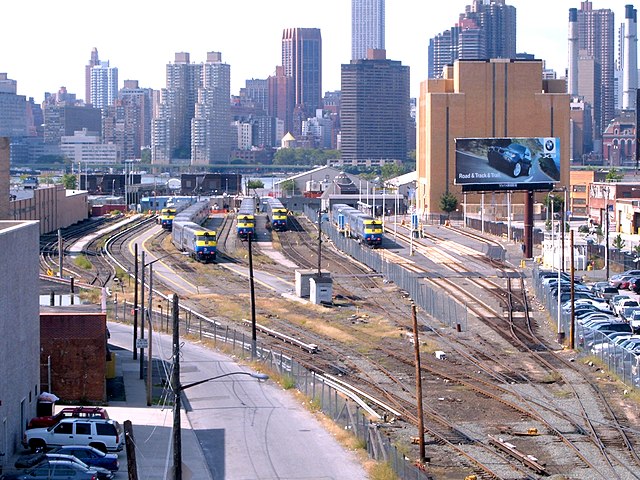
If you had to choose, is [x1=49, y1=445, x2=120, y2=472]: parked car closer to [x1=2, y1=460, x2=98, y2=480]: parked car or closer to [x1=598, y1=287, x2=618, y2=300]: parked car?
[x1=2, y1=460, x2=98, y2=480]: parked car

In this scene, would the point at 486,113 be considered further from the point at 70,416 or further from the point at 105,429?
the point at 105,429

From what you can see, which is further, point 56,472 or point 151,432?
point 151,432

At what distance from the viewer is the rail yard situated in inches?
1107

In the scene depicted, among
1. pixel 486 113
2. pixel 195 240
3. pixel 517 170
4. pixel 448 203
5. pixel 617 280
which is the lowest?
pixel 617 280

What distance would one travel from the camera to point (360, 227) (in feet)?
265

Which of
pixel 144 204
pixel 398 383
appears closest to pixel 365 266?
pixel 398 383

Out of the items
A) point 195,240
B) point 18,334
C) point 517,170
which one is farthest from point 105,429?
point 517,170

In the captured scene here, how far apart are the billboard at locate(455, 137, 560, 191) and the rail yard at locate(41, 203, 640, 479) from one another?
4.64 m

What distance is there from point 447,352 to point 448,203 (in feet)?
222

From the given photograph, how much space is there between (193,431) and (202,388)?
18.5 ft

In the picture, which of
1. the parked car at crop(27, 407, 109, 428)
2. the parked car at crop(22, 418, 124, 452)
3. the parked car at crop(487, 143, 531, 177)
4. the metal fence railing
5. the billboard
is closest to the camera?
the metal fence railing

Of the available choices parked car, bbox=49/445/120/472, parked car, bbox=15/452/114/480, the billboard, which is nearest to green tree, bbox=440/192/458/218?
the billboard

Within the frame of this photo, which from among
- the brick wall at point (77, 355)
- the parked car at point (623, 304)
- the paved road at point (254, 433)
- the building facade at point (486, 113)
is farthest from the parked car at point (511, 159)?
the brick wall at point (77, 355)

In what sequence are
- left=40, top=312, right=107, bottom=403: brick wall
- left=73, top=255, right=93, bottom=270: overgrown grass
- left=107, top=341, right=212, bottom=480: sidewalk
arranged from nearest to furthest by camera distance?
left=107, top=341, right=212, bottom=480: sidewalk → left=40, top=312, right=107, bottom=403: brick wall → left=73, top=255, right=93, bottom=270: overgrown grass
